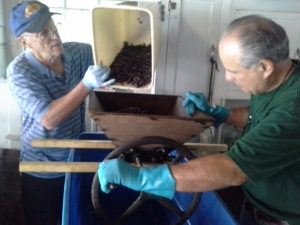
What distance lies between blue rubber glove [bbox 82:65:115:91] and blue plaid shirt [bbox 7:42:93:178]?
209 mm

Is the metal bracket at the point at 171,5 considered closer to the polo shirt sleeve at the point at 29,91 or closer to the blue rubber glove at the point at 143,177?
the polo shirt sleeve at the point at 29,91

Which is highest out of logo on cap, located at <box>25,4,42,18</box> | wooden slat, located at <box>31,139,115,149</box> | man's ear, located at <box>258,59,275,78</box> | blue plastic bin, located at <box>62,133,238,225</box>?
logo on cap, located at <box>25,4,42,18</box>

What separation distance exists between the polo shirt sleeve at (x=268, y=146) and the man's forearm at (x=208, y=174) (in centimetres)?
3

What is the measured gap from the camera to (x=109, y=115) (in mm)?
985

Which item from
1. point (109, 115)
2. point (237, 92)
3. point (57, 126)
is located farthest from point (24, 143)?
point (237, 92)

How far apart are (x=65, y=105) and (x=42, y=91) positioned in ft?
0.50

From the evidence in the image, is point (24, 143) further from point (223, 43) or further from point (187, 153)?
point (223, 43)

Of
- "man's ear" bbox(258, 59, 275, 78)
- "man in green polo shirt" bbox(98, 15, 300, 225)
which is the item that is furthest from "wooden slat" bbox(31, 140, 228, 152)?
"man's ear" bbox(258, 59, 275, 78)

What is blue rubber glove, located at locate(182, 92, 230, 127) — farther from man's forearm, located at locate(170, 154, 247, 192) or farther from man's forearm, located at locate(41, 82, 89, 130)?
man's forearm, located at locate(41, 82, 89, 130)

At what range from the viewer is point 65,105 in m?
1.36

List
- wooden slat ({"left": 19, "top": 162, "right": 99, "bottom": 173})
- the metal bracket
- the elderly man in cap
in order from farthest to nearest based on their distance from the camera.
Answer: the metal bracket, the elderly man in cap, wooden slat ({"left": 19, "top": 162, "right": 99, "bottom": 173})

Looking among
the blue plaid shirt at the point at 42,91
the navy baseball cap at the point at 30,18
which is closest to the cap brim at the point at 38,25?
the navy baseball cap at the point at 30,18

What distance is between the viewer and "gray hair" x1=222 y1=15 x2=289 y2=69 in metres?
0.90

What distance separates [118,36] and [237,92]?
0.85m
